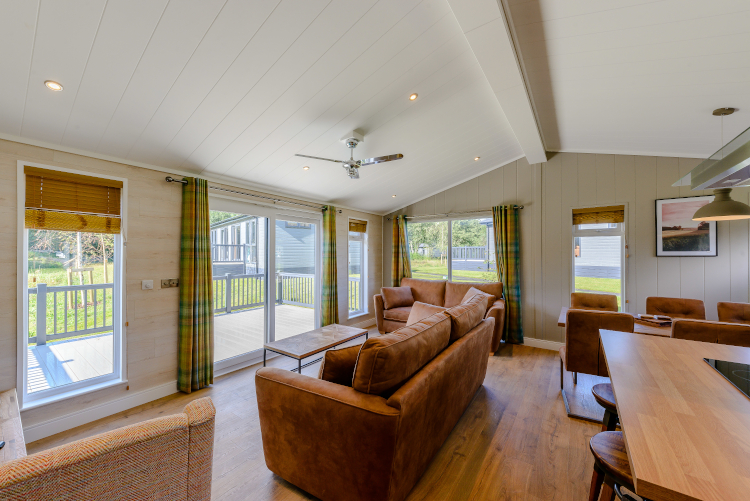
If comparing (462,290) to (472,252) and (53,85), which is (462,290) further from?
(53,85)

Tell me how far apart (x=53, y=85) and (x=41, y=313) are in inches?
70.9

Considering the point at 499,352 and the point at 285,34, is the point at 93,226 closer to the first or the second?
the point at 285,34

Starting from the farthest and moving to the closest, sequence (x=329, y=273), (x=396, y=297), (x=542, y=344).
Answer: (x=396, y=297), (x=329, y=273), (x=542, y=344)

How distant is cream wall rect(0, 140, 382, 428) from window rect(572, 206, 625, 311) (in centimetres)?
517

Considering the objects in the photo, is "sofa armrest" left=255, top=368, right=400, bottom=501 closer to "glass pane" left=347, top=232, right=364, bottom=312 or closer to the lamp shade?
the lamp shade

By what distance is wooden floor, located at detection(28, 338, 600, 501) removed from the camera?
72.2 inches

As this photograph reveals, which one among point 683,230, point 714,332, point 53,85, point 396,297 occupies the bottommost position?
point 396,297

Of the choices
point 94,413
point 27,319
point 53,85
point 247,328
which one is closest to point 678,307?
point 247,328

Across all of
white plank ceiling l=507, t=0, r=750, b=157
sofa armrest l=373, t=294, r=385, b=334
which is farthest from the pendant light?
sofa armrest l=373, t=294, r=385, b=334

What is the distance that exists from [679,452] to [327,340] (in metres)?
2.84

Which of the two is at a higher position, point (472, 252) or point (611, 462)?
point (472, 252)

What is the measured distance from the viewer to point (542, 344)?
14.9ft

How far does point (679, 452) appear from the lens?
0.72m

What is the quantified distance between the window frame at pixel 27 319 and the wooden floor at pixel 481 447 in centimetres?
32
